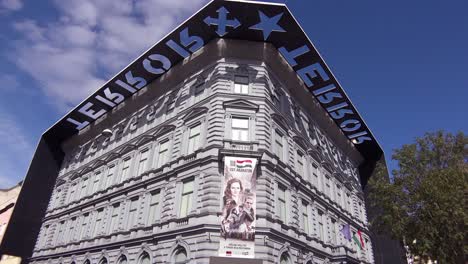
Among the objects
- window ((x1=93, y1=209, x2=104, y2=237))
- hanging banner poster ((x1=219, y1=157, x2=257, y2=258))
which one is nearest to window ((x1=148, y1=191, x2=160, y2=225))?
hanging banner poster ((x1=219, y1=157, x2=257, y2=258))

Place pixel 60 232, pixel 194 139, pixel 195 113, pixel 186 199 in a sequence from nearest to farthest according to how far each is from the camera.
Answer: pixel 186 199
pixel 194 139
pixel 195 113
pixel 60 232

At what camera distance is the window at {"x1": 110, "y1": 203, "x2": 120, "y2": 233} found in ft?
82.3

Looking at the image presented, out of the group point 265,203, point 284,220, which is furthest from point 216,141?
point 284,220

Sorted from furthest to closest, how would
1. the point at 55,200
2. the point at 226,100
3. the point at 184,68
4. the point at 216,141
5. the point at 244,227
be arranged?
the point at 55,200 → the point at 184,68 → the point at 226,100 → the point at 216,141 → the point at 244,227

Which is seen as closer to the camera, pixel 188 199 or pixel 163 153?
pixel 188 199

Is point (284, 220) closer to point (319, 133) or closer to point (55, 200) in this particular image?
point (319, 133)

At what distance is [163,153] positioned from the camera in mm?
25078

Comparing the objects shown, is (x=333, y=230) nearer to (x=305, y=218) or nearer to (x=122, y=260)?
(x=305, y=218)

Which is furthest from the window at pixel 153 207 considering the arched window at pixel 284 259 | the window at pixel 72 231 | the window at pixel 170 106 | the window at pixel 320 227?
the window at pixel 320 227

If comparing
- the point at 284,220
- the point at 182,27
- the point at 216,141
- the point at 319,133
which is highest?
the point at 182,27

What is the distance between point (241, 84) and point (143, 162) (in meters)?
10.3

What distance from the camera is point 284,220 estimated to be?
837 inches

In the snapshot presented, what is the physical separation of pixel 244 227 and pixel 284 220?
446cm

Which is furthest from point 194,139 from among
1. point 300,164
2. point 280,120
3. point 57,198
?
point 57,198
